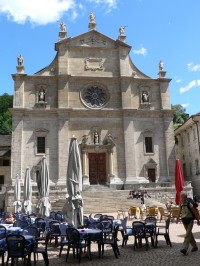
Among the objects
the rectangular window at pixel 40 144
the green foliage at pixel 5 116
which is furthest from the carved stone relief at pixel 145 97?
the green foliage at pixel 5 116

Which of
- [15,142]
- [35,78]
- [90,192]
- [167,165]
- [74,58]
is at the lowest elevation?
[90,192]

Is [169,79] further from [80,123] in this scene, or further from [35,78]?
[35,78]

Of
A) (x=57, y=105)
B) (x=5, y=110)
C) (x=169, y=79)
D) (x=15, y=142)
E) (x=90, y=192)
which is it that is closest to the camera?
(x=90, y=192)

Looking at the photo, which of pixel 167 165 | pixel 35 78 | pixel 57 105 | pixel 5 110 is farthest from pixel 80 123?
pixel 5 110

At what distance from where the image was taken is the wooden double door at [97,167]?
1537 inches

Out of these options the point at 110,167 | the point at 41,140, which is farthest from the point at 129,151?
the point at 41,140

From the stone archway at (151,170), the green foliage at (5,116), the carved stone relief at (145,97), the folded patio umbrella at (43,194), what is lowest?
the folded patio umbrella at (43,194)

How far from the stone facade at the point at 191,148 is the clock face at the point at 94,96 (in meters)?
12.7

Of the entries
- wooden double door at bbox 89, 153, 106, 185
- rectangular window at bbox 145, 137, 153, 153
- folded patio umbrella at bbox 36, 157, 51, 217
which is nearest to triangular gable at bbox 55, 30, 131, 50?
rectangular window at bbox 145, 137, 153, 153

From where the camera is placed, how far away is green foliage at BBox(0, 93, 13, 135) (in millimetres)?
66062

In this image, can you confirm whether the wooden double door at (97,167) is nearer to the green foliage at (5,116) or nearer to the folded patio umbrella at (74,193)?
the folded patio umbrella at (74,193)

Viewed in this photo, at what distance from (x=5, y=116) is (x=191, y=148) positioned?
4220 centimetres

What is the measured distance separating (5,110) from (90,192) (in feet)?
150

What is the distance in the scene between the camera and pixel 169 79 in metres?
42.2
